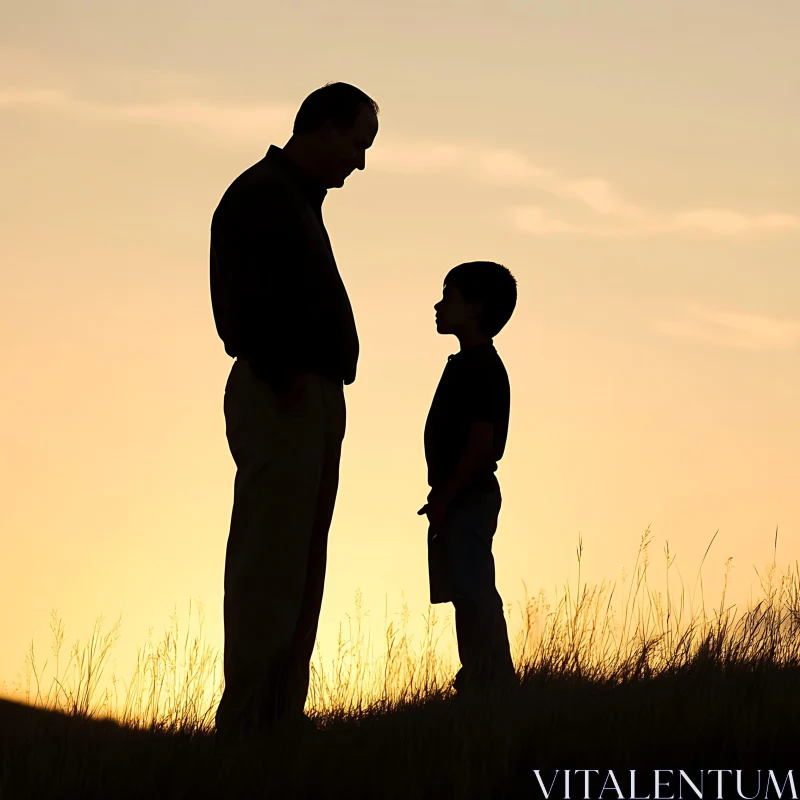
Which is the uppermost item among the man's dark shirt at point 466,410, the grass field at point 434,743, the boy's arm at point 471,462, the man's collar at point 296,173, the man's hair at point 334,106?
the man's hair at point 334,106

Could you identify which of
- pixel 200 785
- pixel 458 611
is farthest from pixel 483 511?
pixel 200 785

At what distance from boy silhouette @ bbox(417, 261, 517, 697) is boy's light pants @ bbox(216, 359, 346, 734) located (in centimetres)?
99

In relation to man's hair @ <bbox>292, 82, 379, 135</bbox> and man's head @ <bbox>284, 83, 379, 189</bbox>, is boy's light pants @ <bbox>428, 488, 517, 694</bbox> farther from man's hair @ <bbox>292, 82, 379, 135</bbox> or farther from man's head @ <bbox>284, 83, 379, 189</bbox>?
man's hair @ <bbox>292, 82, 379, 135</bbox>

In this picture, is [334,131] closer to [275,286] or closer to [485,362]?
[275,286]

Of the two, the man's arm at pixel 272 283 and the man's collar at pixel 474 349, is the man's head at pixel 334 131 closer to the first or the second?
the man's arm at pixel 272 283

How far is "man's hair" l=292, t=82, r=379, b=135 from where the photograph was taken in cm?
445

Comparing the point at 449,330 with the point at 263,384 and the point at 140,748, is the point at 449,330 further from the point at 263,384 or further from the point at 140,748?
the point at 140,748

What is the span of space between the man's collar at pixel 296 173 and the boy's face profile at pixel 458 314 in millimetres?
959

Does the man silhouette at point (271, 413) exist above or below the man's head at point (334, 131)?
below

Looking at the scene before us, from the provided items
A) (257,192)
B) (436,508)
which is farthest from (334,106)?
(436,508)

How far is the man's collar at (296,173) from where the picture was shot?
449 centimetres

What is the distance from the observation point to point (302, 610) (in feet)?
14.5

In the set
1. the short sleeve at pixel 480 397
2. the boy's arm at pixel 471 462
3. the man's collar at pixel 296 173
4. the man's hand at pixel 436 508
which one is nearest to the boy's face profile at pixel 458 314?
the short sleeve at pixel 480 397

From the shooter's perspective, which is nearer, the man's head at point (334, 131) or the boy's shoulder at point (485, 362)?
the man's head at point (334, 131)
